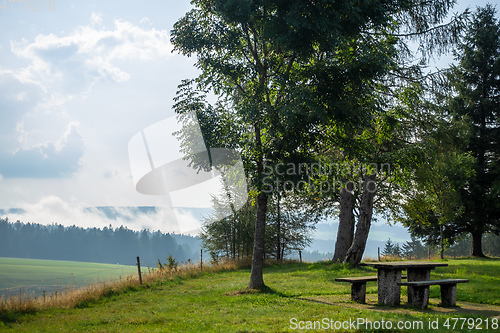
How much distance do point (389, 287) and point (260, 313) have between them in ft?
10.6

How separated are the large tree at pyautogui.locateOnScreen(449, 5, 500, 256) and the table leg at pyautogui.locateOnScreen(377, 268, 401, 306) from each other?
23.9m

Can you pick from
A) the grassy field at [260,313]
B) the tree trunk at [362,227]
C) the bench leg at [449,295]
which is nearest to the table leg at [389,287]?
the grassy field at [260,313]

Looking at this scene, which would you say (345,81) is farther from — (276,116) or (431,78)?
(431,78)

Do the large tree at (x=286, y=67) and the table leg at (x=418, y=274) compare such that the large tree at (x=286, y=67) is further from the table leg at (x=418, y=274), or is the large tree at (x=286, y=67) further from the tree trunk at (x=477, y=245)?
the tree trunk at (x=477, y=245)

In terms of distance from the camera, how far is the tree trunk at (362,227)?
20406 millimetres

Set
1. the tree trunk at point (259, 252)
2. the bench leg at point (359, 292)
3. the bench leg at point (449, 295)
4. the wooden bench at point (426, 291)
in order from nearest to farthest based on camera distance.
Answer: the wooden bench at point (426, 291) → the bench leg at point (449, 295) → the bench leg at point (359, 292) → the tree trunk at point (259, 252)

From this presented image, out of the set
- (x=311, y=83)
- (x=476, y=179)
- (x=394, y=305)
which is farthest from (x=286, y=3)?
(x=476, y=179)

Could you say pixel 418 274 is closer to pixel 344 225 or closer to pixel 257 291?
pixel 257 291

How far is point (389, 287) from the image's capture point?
9.62 metres

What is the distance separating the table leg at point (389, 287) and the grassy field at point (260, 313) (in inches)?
15.5

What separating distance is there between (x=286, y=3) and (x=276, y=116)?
3404 millimetres

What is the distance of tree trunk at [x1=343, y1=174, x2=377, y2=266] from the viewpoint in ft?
66.9

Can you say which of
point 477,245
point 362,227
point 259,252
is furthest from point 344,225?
point 477,245

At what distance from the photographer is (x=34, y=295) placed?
1226 cm
